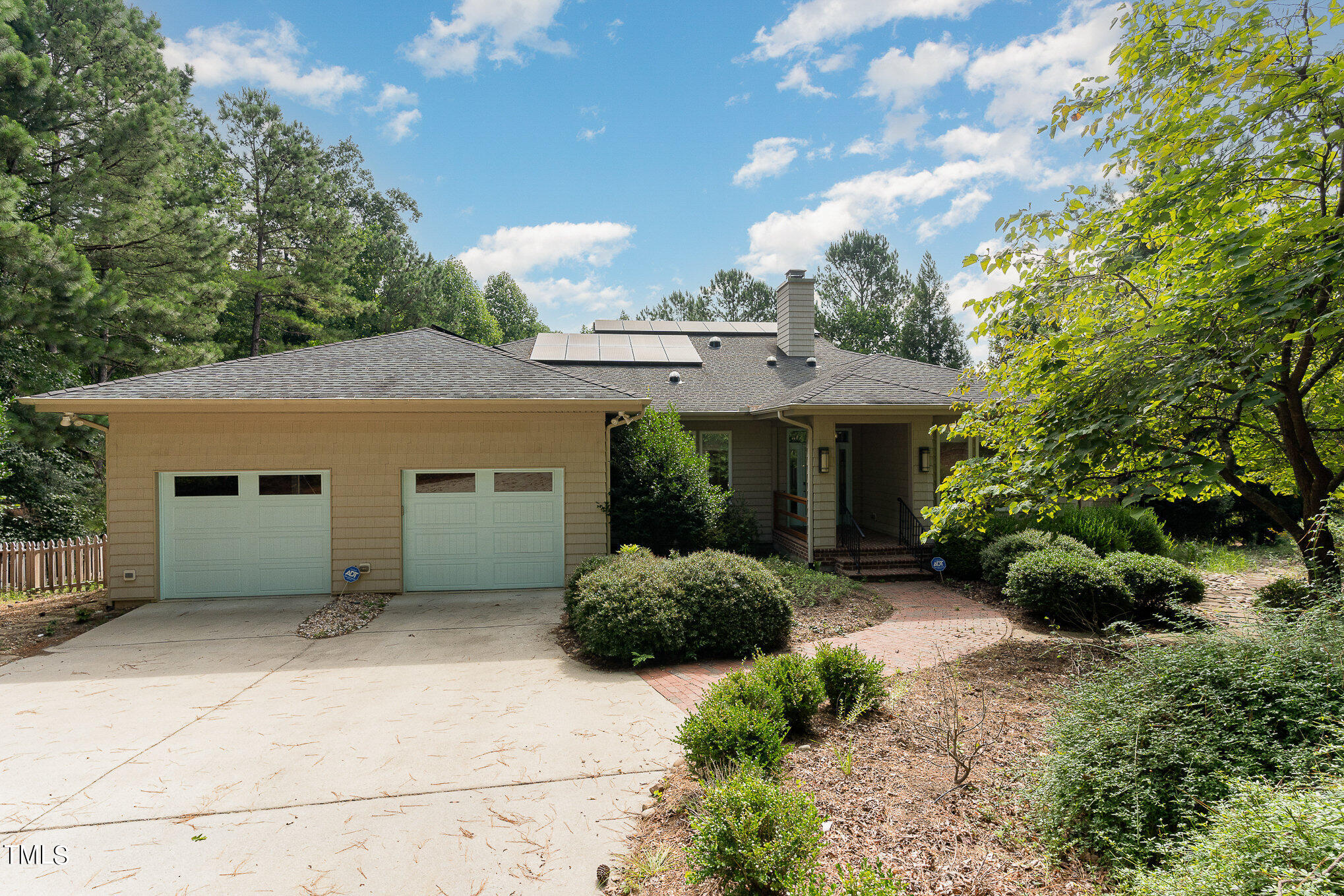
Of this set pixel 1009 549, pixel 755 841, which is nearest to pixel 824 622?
pixel 1009 549

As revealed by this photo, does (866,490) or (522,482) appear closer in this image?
(522,482)

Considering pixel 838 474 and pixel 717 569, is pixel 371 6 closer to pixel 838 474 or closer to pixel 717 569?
pixel 717 569

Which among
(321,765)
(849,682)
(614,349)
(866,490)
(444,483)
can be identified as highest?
(614,349)

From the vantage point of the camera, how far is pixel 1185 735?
9.23 feet

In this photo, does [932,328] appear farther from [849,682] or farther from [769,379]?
[849,682]

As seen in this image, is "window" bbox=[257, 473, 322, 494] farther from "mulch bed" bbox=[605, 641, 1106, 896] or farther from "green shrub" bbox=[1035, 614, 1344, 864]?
"green shrub" bbox=[1035, 614, 1344, 864]

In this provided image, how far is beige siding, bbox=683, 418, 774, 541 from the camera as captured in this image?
13016mm

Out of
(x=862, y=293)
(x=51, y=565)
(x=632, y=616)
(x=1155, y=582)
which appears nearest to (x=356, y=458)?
(x=632, y=616)

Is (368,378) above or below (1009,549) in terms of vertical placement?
above

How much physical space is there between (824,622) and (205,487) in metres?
9.05

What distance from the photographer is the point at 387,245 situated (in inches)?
1161

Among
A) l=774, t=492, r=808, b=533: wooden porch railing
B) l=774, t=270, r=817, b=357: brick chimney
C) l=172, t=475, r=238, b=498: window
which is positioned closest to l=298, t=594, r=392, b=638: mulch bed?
l=172, t=475, r=238, b=498: window

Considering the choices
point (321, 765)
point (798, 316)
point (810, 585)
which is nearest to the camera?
point (321, 765)

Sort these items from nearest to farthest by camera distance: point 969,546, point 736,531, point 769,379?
point 969,546
point 736,531
point 769,379
